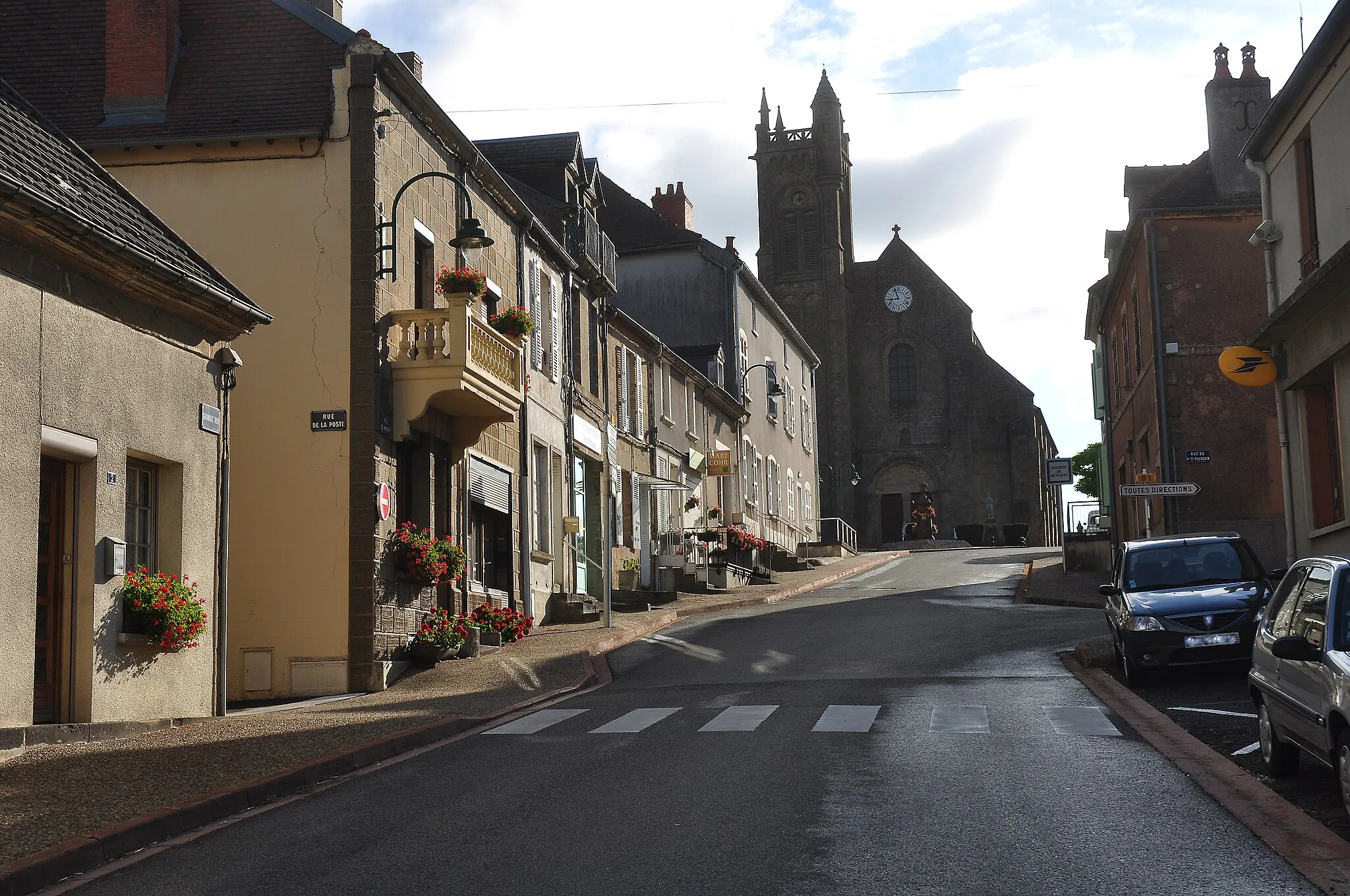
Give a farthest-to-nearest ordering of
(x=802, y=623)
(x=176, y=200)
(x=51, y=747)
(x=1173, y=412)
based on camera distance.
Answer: (x=1173, y=412), (x=802, y=623), (x=176, y=200), (x=51, y=747)

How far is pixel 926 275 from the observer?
244 feet

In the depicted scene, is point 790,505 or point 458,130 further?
point 790,505

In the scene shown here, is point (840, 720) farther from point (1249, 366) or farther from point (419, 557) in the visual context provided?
point (1249, 366)

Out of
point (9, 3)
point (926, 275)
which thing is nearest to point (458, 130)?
point (9, 3)

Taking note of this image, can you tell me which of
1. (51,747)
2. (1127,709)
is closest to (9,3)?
(51,747)

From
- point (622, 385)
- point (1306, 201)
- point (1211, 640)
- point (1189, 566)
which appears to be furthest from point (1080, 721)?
point (622, 385)

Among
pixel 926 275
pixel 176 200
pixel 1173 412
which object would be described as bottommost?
pixel 1173 412

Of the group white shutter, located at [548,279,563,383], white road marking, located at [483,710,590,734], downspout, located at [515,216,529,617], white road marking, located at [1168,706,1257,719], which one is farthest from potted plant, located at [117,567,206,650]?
white shutter, located at [548,279,563,383]

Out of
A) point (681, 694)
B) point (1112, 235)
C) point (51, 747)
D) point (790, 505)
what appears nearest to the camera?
point (51, 747)

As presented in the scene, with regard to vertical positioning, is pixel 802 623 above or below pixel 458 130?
below

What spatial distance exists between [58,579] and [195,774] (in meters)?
3.27

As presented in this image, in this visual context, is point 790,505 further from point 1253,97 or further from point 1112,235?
point 1253,97

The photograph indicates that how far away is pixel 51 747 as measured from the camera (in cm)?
1127

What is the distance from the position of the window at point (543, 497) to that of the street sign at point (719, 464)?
13136 mm
